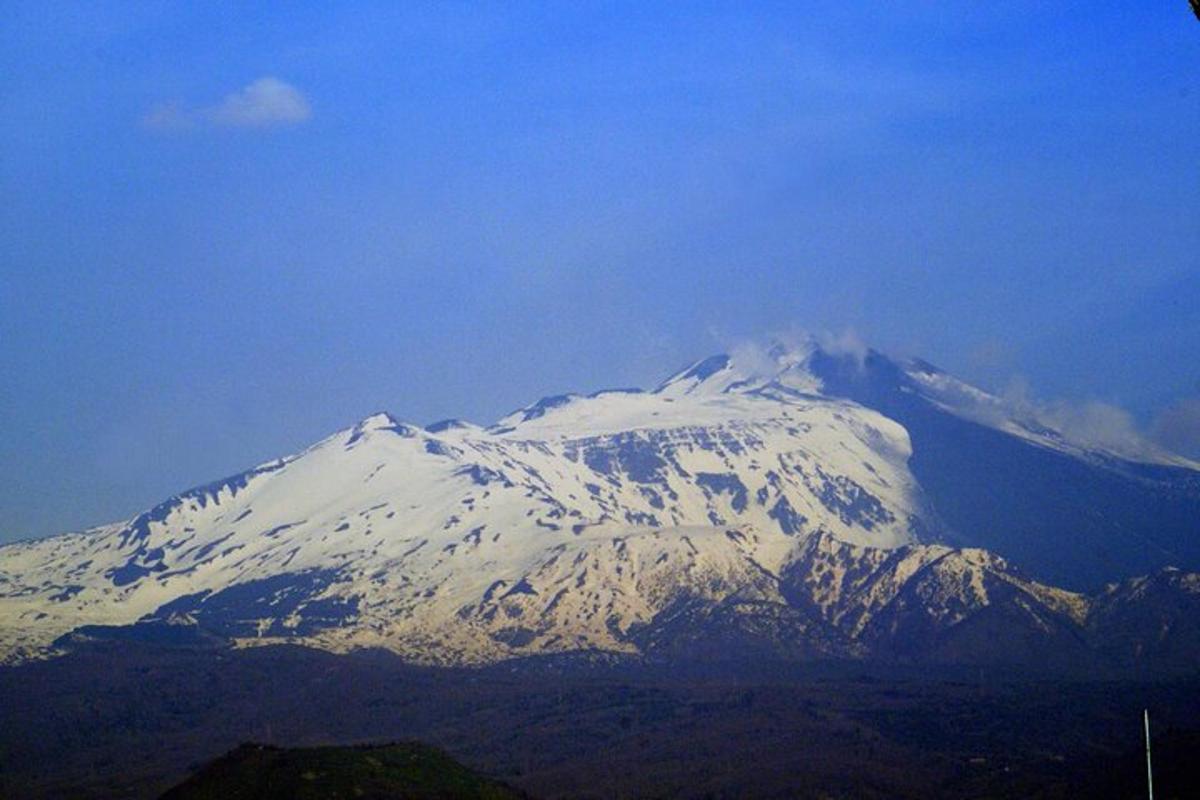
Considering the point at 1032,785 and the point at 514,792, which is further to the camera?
the point at 1032,785

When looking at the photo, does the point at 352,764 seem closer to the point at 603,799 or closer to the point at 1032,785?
the point at 603,799

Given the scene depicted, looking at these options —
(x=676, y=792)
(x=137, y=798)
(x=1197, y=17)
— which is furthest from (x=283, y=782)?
(x=1197, y=17)

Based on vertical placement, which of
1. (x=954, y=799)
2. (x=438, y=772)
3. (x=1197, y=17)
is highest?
(x=1197, y=17)

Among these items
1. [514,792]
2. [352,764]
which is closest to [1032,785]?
[514,792]

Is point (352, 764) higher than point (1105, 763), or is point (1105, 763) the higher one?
point (352, 764)

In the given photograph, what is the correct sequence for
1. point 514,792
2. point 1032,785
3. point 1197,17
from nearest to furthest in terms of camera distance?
point 1197,17 < point 514,792 < point 1032,785

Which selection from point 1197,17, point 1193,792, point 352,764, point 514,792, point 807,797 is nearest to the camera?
point 1197,17
